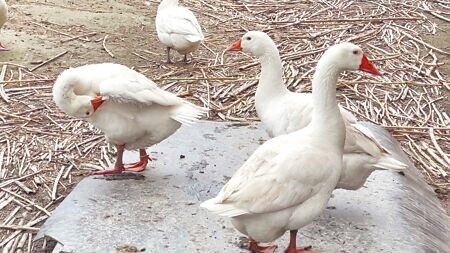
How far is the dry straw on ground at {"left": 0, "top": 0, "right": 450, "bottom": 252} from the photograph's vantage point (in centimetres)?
514

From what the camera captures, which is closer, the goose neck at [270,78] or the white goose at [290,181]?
the white goose at [290,181]

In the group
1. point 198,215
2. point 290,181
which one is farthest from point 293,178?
point 198,215

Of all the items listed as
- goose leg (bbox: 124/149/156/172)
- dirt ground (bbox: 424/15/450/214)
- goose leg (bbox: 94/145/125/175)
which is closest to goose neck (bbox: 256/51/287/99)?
goose leg (bbox: 124/149/156/172)

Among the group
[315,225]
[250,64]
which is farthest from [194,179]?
[250,64]

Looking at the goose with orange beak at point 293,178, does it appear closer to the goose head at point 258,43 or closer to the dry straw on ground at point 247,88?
the goose head at point 258,43

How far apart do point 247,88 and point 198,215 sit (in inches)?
116

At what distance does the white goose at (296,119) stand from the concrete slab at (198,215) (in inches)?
10.3

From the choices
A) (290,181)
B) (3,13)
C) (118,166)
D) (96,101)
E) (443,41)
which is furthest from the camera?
(443,41)

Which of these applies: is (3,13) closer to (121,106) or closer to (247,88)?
(247,88)

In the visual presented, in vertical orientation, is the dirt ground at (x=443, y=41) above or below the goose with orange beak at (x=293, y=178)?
below

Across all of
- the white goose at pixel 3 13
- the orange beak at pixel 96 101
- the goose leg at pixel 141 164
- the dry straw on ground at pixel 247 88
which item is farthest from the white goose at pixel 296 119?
the white goose at pixel 3 13

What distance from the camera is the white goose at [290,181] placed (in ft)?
11.2

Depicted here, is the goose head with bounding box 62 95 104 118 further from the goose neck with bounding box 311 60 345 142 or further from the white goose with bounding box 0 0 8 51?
the white goose with bounding box 0 0 8 51

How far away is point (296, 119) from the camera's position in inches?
180
